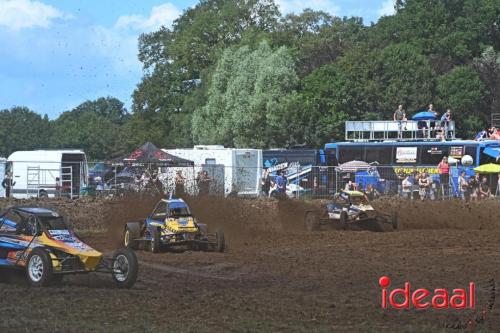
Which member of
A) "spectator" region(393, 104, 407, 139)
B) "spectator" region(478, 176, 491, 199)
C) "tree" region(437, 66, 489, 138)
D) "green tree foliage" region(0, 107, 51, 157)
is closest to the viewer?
"spectator" region(478, 176, 491, 199)

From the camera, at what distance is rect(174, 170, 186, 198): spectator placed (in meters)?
27.3

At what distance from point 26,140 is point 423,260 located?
109 m

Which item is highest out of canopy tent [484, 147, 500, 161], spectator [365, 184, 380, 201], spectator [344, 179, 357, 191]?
canopy tent [484, 147, 500, 161]

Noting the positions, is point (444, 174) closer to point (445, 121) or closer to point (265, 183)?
point (265, 183)

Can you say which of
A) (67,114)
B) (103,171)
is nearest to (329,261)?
(103,171)

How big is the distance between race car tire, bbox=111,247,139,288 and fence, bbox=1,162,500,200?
12.4 metres

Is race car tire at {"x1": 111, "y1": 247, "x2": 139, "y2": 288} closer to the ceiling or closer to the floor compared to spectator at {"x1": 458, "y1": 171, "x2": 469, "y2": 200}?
closer to the floor

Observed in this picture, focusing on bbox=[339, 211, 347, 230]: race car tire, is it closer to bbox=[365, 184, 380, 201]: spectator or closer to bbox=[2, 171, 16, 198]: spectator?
bbox=[365, 184, 380, 201]: spectator

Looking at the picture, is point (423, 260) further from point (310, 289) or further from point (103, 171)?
point (103, 171)

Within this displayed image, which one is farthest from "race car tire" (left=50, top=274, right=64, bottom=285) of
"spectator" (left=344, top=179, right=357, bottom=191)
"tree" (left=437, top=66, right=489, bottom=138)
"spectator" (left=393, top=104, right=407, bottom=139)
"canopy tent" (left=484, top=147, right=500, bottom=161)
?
"tree" (left=437, top=66, right=489, bottom=138)

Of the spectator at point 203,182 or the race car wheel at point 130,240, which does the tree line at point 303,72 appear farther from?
the race car wheel at point 130,240

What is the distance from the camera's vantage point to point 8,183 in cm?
2914

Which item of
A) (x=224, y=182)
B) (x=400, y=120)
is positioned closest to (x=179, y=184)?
(x=224, y=182)

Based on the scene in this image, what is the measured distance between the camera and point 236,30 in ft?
261
